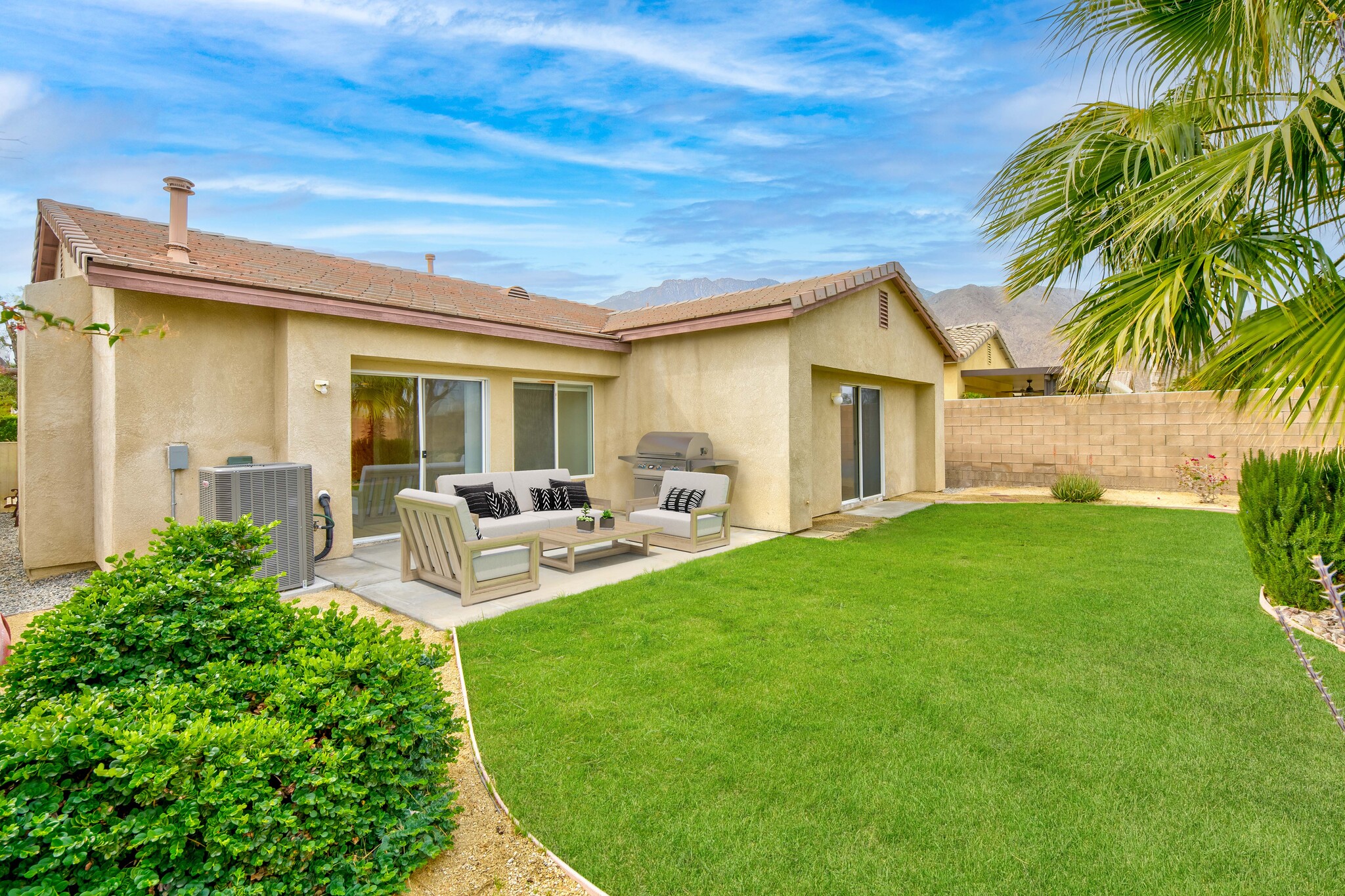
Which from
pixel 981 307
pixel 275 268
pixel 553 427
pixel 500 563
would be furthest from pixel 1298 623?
pixel 981 307

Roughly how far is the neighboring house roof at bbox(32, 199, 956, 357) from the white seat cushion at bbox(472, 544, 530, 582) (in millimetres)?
3970

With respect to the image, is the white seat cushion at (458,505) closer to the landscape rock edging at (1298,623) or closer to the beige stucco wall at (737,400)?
the beige stucco wall at (737,400)

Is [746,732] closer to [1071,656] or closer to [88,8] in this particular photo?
[1071,656]

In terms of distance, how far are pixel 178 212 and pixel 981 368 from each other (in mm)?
26612

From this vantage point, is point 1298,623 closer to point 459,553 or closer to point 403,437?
point 459,553

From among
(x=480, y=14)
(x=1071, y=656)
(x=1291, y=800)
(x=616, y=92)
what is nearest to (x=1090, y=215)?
(x=1071, y=656)

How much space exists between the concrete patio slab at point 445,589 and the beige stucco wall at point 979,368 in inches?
628

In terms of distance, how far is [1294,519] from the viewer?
209 inches

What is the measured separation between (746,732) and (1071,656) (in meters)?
2.81

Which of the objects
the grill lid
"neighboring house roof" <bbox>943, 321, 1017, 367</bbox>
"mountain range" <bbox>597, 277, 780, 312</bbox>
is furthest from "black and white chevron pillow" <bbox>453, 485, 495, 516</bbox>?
"mountain range" <bbox>597, 277, 780, 312</bbox>

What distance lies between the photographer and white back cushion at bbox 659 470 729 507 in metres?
8.93

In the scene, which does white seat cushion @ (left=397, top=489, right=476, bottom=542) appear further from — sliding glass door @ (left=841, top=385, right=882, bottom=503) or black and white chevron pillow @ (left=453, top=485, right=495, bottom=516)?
sliding glass door @ (left=841, top=385, right=882, bottom=503)

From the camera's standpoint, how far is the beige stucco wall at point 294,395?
6859 mm

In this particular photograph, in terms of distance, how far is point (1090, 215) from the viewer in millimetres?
4891
